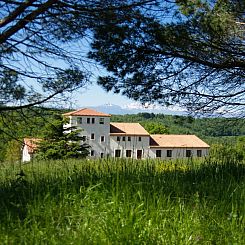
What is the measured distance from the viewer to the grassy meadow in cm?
245

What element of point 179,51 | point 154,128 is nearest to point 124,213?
point 179,51

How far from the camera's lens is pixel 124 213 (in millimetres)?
2668

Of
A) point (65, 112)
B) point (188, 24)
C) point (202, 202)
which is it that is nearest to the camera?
point (202, 202)

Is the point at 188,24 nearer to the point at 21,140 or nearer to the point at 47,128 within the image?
the point at 47,128

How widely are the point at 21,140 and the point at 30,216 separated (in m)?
2.98

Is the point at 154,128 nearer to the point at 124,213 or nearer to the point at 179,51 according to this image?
the point at 179,51

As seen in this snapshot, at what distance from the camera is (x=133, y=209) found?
8.96ft

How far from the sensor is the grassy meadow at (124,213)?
8.04 ft

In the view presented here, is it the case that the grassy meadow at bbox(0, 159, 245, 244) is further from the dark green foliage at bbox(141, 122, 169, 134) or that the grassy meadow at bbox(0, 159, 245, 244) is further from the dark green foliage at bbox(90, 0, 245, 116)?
the dark green foliage at bbox(141, 122, 169, 134)

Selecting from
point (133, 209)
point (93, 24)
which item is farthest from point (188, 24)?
point (133, 209)

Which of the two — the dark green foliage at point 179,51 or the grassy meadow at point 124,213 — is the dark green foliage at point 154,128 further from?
the grassy meadow at point 124,213

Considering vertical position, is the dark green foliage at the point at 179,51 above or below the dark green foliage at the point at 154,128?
below

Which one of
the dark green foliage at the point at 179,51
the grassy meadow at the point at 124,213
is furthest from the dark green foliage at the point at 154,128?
the grassy meadow at the point at 124,213

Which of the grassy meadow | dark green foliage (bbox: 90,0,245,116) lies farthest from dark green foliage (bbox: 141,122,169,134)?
the grassy meadow
